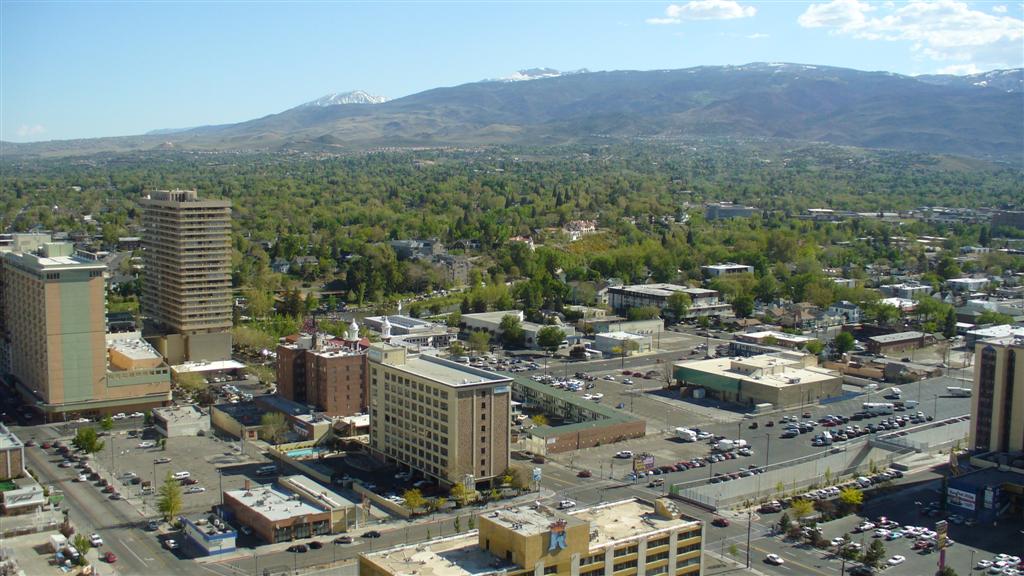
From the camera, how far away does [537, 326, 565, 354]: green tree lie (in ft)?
106

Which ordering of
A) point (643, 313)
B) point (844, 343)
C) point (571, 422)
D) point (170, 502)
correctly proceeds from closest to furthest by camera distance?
point (170, 502) < point (571, 422) < point (844, 343) < point (643, 313)

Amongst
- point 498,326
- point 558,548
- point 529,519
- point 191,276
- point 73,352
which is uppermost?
point 191,276

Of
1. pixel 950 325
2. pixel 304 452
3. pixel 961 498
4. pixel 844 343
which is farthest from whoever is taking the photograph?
pixel 950 325

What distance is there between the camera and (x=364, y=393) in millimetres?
23578

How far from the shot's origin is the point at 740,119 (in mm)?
159125

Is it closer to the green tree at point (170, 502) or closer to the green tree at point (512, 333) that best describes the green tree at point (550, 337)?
the green tree at point (512, 333)

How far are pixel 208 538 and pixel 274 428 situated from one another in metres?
6.23

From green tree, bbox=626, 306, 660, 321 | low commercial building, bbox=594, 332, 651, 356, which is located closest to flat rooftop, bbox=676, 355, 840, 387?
low commercial building, bbox=594, 332, 651, 356

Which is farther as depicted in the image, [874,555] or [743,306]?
[743,306]

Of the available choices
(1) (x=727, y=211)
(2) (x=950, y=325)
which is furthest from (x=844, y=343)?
(1) (x=727, y=211)

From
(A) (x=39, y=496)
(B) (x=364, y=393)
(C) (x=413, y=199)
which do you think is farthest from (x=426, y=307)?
(C) (x=413, y=199)

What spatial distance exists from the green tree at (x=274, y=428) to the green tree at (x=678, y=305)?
18.3 meters

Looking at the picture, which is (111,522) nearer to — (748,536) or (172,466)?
(172,466)

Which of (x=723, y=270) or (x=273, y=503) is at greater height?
(x=723, y=270)
